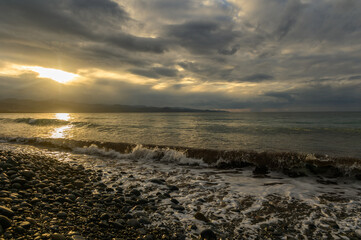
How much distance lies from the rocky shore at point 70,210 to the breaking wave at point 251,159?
210 inches

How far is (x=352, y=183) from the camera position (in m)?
8.32

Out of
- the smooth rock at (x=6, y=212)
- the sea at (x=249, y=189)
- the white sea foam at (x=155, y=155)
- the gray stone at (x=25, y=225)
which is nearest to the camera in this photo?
the gray stone at (x=25, y=225)

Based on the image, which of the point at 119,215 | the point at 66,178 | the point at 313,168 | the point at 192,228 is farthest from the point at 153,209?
the point at 313,168

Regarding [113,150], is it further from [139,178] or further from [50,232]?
[50,232]

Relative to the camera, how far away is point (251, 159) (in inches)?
436

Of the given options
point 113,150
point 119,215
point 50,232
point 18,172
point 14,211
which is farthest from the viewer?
point 113,150

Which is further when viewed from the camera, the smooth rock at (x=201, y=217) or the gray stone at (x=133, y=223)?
the smooth rock at (x=201, y=217)

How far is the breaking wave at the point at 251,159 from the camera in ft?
30.6

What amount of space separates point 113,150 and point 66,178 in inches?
260

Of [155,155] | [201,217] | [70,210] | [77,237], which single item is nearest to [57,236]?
[77,237]

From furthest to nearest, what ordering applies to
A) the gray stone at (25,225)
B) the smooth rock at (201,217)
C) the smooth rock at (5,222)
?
the smooth rock at (201,217), the gray stone at (25,225), the smooth rock at (5,222)

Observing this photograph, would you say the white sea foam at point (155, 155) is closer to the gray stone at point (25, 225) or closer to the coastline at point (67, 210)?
the coastline at point (67, 210)

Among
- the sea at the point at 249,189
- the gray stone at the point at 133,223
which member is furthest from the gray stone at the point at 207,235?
the gray stone at the point at 133,223

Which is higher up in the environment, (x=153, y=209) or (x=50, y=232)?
(x=50, y=232)
